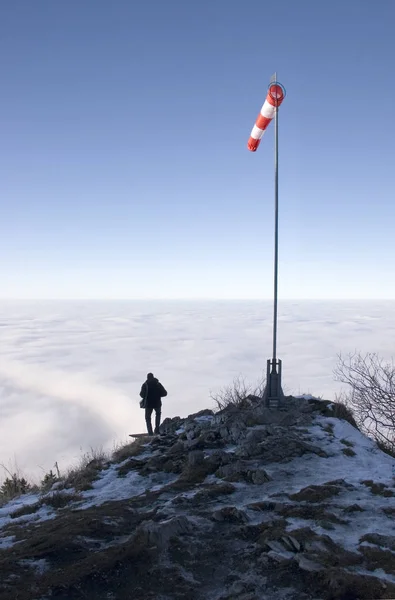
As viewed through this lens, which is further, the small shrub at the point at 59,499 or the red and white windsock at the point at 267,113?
the red and white windsock at the point at 267,113

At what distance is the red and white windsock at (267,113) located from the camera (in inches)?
486

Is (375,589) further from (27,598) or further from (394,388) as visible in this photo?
(394,388)

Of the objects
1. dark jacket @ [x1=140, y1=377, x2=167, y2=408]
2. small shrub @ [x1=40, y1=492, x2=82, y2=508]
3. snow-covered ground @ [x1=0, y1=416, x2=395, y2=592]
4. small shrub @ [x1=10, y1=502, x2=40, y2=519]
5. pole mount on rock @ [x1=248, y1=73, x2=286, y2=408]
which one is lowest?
small shrub @ [x1=10, y1=502, x2=40, y2=519]

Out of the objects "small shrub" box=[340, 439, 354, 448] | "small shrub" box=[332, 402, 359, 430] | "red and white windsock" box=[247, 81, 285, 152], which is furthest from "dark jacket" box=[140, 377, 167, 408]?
"red and white windsock" box=[247, 81, 285, 152]

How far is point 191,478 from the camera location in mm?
9102

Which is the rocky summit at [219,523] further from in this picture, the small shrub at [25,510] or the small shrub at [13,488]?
the small shrub at [13,488]

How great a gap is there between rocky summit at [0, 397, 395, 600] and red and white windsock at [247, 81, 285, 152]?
321 inches

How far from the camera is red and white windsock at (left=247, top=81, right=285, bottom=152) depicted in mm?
12352

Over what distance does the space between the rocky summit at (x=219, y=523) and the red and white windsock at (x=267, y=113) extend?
8.14 metres

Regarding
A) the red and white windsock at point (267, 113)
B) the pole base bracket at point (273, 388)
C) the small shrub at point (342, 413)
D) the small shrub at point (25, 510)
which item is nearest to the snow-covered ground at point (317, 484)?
the small shrub at point (25, 510)

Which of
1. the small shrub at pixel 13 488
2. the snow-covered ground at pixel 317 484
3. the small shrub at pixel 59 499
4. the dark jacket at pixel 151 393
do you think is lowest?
the small shrub at pixel 13 488

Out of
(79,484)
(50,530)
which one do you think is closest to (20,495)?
(79,484)

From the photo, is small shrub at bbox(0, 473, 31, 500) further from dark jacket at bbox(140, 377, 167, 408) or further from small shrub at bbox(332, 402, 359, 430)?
small shrub at bbox(332, 402, 359, 430)

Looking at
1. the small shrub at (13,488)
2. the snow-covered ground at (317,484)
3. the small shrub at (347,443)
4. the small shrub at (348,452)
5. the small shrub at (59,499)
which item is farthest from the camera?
→ the small shrub at (13,488)
